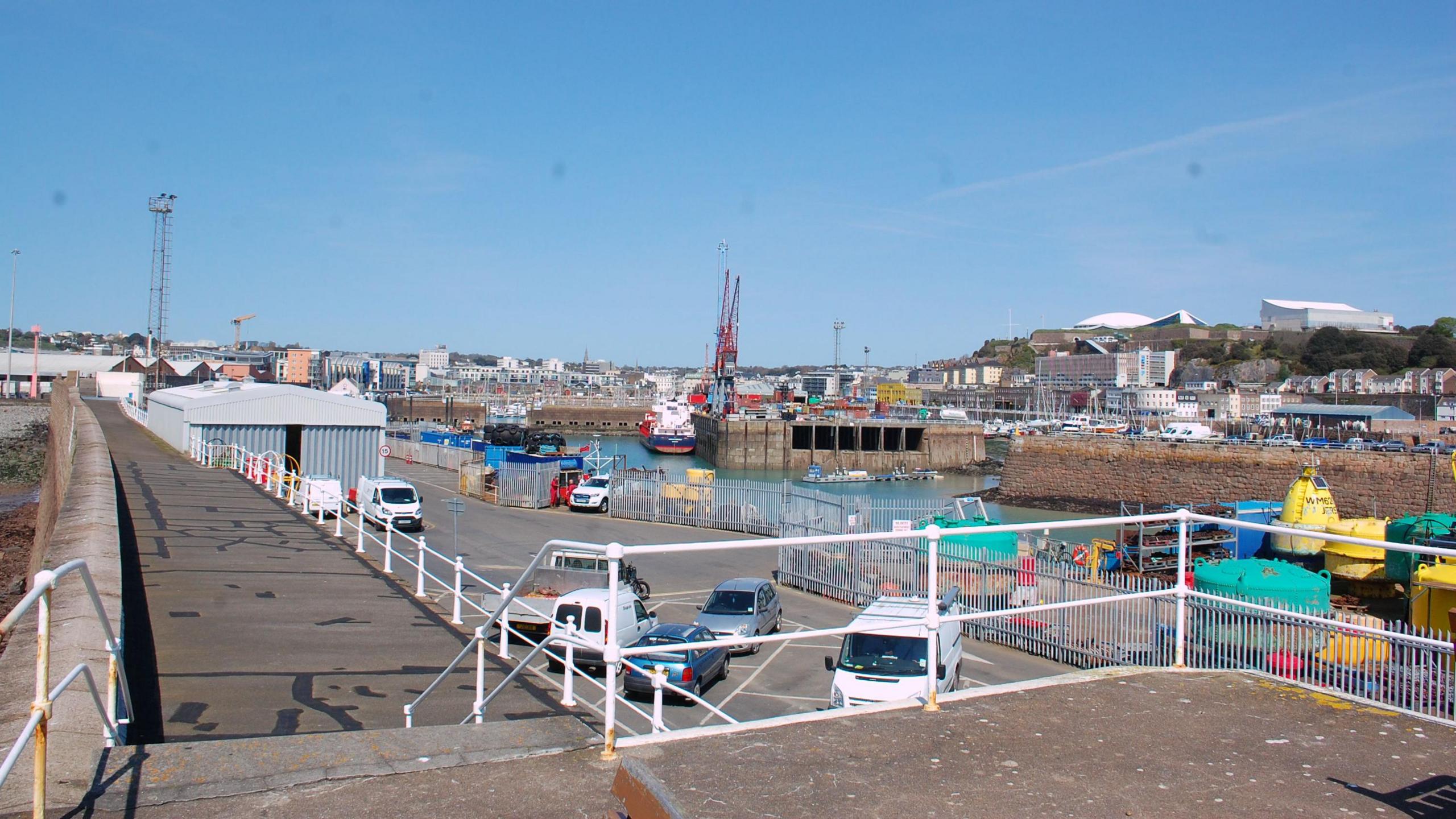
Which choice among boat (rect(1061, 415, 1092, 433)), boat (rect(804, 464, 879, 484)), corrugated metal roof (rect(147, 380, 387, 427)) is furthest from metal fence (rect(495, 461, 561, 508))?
boat (rect(1061, 415, 1092, 433))

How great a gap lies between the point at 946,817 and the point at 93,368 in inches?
4814

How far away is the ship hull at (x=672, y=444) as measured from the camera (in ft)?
334

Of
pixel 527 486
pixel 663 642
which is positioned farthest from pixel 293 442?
pixel 663 642

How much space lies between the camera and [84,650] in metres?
5.45

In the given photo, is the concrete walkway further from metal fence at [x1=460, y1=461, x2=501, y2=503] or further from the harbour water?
the harbour water

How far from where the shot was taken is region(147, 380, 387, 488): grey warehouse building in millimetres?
28406

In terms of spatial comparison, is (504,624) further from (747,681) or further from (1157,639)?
(747,681)

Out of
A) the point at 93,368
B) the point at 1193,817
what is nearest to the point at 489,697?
the point at 1193,817

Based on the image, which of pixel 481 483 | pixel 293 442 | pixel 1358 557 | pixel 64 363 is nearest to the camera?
pixel 1358 557

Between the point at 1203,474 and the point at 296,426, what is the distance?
2058 inches

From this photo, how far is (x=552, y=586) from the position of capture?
17141 mm

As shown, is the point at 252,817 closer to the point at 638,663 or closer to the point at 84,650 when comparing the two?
the point at 84,650

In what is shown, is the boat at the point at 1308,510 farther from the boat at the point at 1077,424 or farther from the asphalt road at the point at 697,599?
the boat at the point at 1077,424

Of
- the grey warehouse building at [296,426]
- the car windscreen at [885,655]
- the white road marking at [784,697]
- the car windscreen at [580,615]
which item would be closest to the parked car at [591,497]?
the grey warehouse building at [296,426]
